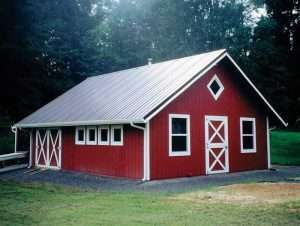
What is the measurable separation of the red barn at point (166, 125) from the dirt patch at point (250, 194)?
4.09 meters

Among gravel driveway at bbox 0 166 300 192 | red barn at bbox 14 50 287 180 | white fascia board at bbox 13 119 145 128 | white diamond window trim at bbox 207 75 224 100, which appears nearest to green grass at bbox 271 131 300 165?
red barn at bbox 14 50 287 180

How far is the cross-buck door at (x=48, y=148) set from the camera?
23.4 m

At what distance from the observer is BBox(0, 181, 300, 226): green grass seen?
923cm

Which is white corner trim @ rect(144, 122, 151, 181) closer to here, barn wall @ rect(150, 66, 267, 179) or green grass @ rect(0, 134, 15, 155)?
barn wall @ rect(150, 66, 267, 179)

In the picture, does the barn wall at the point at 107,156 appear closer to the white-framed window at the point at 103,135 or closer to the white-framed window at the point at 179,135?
the white-framed window at the point at 103,135

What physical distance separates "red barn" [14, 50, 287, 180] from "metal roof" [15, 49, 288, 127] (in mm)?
62

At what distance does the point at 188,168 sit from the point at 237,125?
3.93 meters

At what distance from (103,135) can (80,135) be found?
2214 millimetres

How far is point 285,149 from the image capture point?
31.8m

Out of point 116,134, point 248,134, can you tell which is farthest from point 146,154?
point 248,134

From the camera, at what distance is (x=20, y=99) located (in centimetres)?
3722

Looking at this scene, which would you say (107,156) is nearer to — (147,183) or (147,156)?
(147,156)

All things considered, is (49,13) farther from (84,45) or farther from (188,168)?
(188,168)

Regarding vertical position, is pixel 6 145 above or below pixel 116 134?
below
